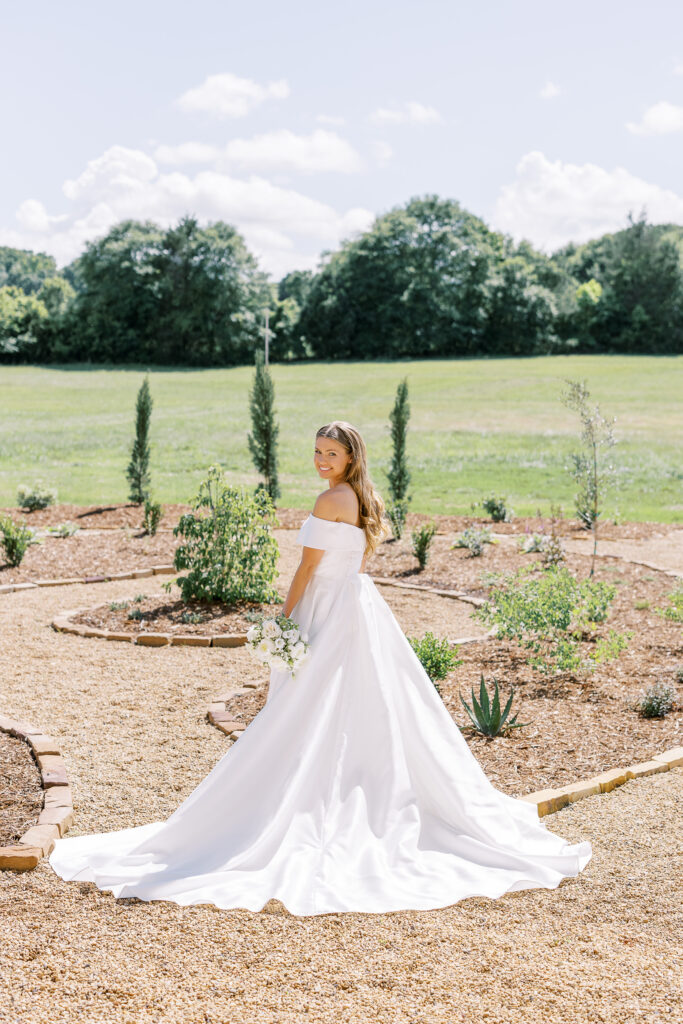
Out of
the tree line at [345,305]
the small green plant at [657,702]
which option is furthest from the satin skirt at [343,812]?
the tree line at [345,305]

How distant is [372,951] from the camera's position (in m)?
3.47

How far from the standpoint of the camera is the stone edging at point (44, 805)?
4.26 meters

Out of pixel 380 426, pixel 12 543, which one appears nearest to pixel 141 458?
pixel 12 543

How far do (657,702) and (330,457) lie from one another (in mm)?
3298

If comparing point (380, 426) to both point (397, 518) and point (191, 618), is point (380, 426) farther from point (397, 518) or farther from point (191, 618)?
point (191, 618)

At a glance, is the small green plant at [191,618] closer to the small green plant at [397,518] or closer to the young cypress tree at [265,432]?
the small green plant at [397,518]

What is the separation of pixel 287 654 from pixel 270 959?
1.39 metres

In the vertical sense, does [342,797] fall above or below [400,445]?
below

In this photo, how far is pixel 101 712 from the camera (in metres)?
6.50

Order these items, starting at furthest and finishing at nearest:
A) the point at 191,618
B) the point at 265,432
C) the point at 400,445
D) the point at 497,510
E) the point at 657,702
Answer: the point at 265,432 → the point at 400,445 → the point at 497,510 → the point at 191,618 → the point at 657,702

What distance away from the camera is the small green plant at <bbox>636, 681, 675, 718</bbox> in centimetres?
631

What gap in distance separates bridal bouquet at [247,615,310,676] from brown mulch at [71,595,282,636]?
159 inches

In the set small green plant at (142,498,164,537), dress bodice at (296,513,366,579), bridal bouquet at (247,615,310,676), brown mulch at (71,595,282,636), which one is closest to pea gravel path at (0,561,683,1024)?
bridal bouquet at (247,615,310,676)

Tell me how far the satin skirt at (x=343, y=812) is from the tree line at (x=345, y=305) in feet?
169
